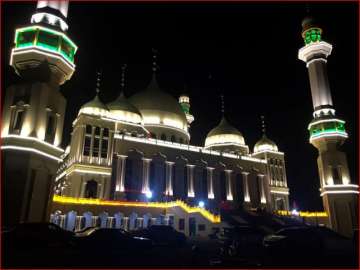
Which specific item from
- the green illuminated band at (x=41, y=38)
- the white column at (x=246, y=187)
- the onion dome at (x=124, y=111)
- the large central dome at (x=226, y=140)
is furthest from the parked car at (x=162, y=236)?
the large central dome at (x=226, y=140)

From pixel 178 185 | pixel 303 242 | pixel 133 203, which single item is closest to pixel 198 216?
pixel 133 203

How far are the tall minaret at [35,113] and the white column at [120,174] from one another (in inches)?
548

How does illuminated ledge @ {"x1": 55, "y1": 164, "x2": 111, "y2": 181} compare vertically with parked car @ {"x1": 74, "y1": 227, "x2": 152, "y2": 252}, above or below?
above

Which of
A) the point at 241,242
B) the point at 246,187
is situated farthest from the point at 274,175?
the point at 241,242

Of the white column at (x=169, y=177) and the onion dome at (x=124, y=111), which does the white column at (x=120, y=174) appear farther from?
the onion dome at (x=124, y=111)

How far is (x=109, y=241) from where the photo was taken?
14.9m

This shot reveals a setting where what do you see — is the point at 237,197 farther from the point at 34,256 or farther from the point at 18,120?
the point at 34,256

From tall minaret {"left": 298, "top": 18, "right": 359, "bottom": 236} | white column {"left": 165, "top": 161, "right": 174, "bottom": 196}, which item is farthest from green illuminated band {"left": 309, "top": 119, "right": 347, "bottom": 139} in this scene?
white column {"left": 165, "top": 161, "right": 174, "bottom": 196}

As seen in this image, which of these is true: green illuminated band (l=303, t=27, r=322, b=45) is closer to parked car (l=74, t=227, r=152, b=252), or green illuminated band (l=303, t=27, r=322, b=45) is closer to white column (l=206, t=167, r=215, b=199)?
white column (l=206, t=167, r=215, b=199)

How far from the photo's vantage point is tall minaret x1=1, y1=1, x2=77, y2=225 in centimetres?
2142

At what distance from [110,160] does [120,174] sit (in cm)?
218

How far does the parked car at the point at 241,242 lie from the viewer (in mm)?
14863

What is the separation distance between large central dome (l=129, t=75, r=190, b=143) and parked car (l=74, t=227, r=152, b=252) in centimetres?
3413

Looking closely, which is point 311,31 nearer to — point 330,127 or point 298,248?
point 330,127
